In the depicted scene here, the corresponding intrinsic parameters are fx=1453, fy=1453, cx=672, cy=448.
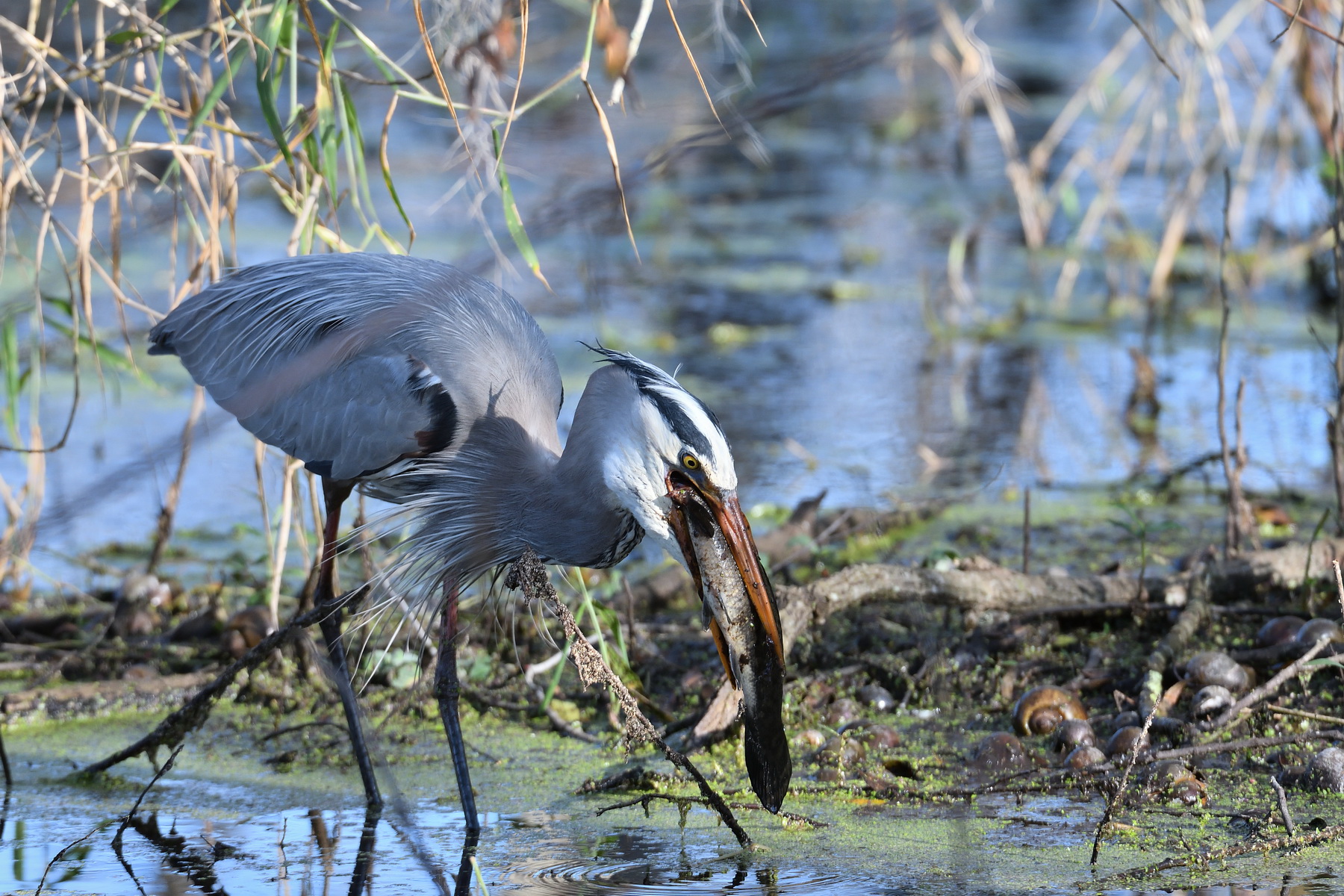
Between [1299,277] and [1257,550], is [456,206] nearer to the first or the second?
[1299,277]

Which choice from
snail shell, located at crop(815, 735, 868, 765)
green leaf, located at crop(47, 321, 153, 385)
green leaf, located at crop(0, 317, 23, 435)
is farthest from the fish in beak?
green leaf, located at crop(0, 317, 23, 435)

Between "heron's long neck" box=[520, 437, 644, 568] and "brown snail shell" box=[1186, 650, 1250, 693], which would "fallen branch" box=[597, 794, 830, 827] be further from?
"brown snail shell" box=[1186, 650, 1250, 693]

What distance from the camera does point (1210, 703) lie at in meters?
3.40

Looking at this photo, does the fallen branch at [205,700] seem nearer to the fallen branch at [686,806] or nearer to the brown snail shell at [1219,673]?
the fallen branch at [686,806]

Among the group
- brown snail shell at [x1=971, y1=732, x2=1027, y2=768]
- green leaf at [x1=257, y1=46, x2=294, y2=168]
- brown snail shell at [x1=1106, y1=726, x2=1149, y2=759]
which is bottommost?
brown snail shell at [x1=971, y1=732, x2=1027, y2=768]

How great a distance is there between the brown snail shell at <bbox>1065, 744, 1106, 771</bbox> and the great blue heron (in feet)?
2.29

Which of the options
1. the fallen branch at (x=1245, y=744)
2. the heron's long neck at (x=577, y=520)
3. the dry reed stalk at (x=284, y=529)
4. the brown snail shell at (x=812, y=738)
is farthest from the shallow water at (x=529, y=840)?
the heron's long neck at (x=577, y=520)

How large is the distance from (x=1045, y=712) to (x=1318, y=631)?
2.22ft

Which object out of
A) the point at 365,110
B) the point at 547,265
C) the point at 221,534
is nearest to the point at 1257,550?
the point at 221,534

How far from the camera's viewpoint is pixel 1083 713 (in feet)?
11.7

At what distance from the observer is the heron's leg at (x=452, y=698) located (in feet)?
10.7

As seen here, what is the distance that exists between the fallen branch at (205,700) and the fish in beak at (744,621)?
2.76 feet

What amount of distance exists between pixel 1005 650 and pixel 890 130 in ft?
29.7

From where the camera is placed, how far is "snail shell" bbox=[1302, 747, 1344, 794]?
10.1 ft
